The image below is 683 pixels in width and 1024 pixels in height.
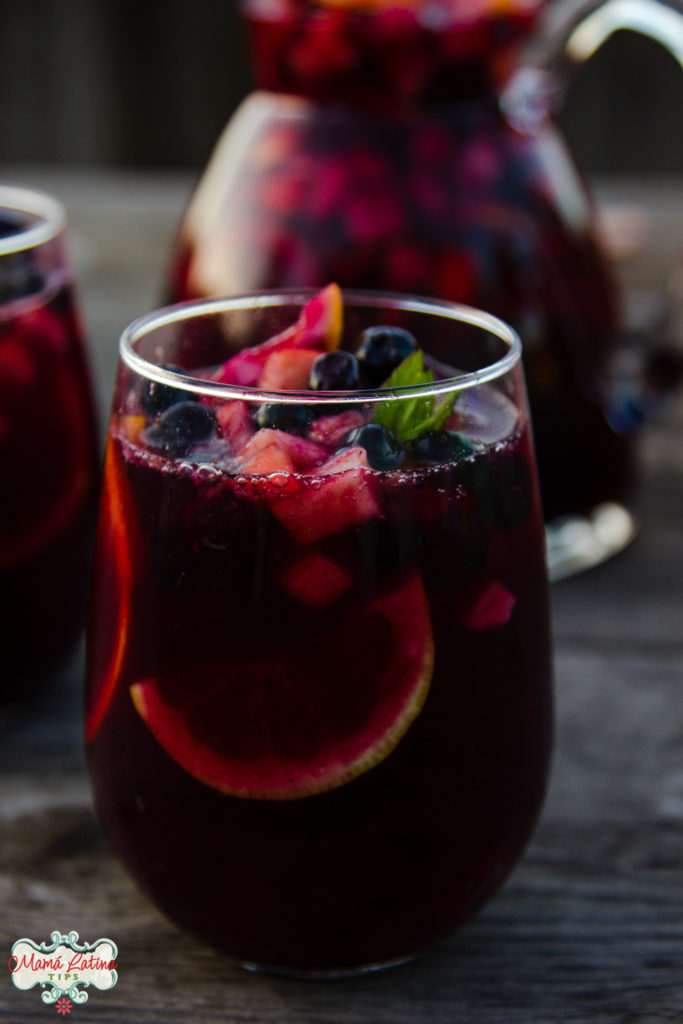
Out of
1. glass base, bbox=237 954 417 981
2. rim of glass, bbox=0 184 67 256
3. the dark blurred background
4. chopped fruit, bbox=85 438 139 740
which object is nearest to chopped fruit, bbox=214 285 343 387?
chopped fruit, bbox=85 438 139 740

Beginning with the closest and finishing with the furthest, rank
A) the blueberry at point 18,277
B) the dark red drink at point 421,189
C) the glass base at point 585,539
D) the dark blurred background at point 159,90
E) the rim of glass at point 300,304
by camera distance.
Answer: the rim of glass at point 300,304
the blueberry at point 18,277
the dark red drink at point 421,189
the glass base at point 585,539
the dark blurred background at point 159,90

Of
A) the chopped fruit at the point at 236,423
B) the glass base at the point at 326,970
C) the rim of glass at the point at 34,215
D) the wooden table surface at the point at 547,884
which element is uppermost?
the rim of glass at the point at 34,215

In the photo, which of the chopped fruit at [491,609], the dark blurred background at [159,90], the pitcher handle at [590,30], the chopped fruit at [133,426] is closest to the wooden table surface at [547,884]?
the chopped fruit at [491,609]

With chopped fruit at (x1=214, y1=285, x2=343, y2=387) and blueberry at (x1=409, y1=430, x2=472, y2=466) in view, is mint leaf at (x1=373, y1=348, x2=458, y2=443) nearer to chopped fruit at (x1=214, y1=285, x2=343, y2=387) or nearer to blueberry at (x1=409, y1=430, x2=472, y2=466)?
blueberry at (x1=409, y1=430, x2=472, y2=466)

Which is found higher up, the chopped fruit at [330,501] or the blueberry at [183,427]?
the blueberry at [183,427]

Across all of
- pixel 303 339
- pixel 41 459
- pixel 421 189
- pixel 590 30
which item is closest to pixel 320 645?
pixel 303 339

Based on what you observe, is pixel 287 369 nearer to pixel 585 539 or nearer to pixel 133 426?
pixel 133 426

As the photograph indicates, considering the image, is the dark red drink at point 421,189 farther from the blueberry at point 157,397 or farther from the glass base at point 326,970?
the glass base at point 326,970
